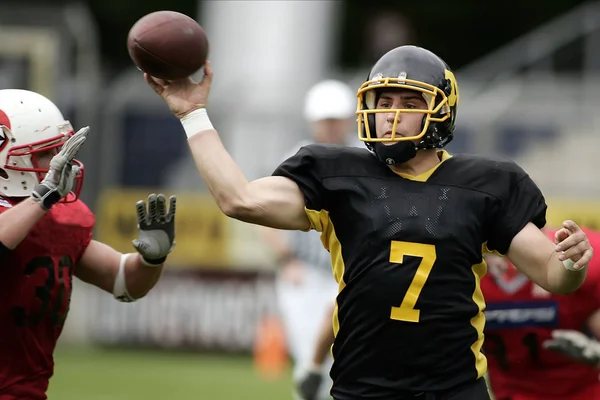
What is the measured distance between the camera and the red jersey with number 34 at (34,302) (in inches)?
166

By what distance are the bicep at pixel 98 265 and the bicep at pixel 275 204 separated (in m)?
0.83

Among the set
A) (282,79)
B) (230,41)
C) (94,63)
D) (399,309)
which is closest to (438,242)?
(399,309)

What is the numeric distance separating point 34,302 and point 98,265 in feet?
1.40

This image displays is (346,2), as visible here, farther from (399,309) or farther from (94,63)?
(399,309)

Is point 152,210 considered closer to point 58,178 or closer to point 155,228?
point 155,228

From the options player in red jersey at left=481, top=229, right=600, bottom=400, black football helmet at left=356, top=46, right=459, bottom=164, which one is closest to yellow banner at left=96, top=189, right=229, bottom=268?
player in red jersey at left=481, top=229, right=600, bottom=400

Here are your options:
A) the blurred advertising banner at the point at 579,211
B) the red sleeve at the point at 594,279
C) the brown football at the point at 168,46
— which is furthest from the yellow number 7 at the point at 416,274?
the blurred advertising banner at the point at 579,211

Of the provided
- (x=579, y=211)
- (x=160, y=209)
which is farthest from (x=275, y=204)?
Result: (x=579, y=211)

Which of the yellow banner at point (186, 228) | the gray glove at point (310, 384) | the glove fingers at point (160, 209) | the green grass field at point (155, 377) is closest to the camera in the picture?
the glove fingers at point (160, 209)

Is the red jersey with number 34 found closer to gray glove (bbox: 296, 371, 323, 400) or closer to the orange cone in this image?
gray glove (bbox: 296, 371, 323, 400)

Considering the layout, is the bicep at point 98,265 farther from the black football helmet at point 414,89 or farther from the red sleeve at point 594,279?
the red sleeve at point 594,279

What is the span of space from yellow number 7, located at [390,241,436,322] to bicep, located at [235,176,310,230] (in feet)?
1.11

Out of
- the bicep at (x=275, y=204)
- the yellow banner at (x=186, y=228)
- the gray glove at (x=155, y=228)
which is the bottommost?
the yellow banner at (x=186, y=228)

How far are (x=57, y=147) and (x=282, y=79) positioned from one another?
1128cm
